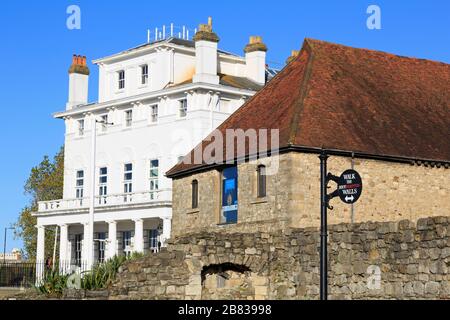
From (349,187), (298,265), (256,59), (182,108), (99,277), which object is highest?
(256,59)

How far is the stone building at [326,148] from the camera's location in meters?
33.4

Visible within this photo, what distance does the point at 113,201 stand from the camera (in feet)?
203

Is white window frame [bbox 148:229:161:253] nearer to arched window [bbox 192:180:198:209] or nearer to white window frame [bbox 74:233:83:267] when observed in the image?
white window frame [bbox 74:233:83:267]

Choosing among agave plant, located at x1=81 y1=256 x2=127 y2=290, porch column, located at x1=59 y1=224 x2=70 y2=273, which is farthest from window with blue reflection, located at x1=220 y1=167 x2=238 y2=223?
porch column, located at x1=59 y1=224 x2=70 y2=273

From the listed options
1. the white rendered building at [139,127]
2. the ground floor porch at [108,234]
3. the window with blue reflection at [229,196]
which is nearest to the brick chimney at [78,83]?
the white rendered building at [139,127]

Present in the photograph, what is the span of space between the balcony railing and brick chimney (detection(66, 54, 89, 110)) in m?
7.01

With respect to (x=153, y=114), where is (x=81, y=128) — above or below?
above

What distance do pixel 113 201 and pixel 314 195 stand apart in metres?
30.4

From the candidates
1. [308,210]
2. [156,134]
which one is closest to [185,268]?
[308,210]

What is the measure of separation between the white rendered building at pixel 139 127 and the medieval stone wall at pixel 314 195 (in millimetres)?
20903

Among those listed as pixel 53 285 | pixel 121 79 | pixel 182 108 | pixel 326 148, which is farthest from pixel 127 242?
pixel 326 148

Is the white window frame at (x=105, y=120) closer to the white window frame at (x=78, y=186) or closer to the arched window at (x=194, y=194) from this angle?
the white window frame at (x=78, y=186)

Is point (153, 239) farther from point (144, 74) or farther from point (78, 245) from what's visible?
point (144, 74)
